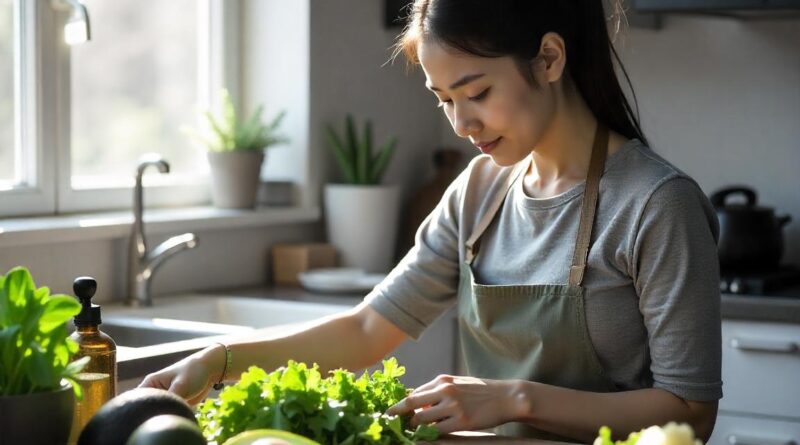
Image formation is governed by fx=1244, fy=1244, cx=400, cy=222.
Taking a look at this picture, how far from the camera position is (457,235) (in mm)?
2043

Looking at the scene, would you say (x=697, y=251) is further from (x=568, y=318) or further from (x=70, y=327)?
(x=70, y=327)

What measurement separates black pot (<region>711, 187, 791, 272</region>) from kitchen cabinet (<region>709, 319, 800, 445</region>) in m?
0.29

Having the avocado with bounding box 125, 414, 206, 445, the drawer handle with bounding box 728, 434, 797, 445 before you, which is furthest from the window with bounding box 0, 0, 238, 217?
the avocado with bounding box 125, 414, 206, 445

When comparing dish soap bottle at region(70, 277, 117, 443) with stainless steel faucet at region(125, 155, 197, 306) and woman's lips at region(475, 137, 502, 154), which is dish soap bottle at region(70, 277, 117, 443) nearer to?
woman's lips at region(475, 137, 502, 154)

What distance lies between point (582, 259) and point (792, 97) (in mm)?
1830

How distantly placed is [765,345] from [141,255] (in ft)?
4.76

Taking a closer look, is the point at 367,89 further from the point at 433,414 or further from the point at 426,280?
the point at 433,414

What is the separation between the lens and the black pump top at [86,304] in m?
1.42

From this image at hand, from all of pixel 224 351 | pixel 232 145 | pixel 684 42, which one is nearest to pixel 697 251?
pixel 224 351

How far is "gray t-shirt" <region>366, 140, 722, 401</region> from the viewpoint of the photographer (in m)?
1.69

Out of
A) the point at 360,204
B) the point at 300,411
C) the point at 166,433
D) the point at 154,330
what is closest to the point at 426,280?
the point at 300,411

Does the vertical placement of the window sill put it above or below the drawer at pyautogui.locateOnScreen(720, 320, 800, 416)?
above

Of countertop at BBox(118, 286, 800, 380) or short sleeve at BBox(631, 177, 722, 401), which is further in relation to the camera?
countertop at BBox(118, 286, 800, 380)

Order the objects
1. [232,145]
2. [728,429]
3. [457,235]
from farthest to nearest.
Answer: [232,145], [728,429], [457,235]
